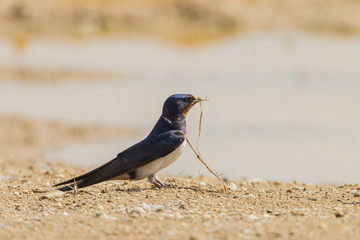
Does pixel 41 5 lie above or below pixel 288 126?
above

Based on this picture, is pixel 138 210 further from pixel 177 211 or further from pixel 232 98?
pixel 232 98

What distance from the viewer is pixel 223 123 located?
13.8m

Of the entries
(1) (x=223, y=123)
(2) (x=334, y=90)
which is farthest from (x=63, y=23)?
(1) (x=223, y=123)

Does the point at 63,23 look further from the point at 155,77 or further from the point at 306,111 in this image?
the point at 306,111

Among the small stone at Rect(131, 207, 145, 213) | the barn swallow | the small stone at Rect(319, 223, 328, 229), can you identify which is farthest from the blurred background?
the small stone at Rect(319, 223, 328, 229)

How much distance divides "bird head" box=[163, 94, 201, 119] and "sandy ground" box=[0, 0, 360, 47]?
31259mm

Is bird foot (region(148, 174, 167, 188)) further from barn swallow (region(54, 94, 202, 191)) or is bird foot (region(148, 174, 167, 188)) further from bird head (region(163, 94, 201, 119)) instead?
bird head (region(163, 94, 201, 119))

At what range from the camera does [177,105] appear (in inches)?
246

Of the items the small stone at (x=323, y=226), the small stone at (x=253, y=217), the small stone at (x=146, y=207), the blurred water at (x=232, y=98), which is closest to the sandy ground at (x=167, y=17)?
the blurred water at (x=232, y=98)

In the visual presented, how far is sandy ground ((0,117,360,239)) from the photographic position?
15.6 ft

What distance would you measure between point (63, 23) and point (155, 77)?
19.1m

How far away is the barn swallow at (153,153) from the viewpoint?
6.06 m

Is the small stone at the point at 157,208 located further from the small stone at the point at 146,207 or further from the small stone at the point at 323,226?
the small stone at the point at 323,226

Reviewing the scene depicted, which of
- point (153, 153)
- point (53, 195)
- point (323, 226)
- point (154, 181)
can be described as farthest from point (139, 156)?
point (323, 226)
